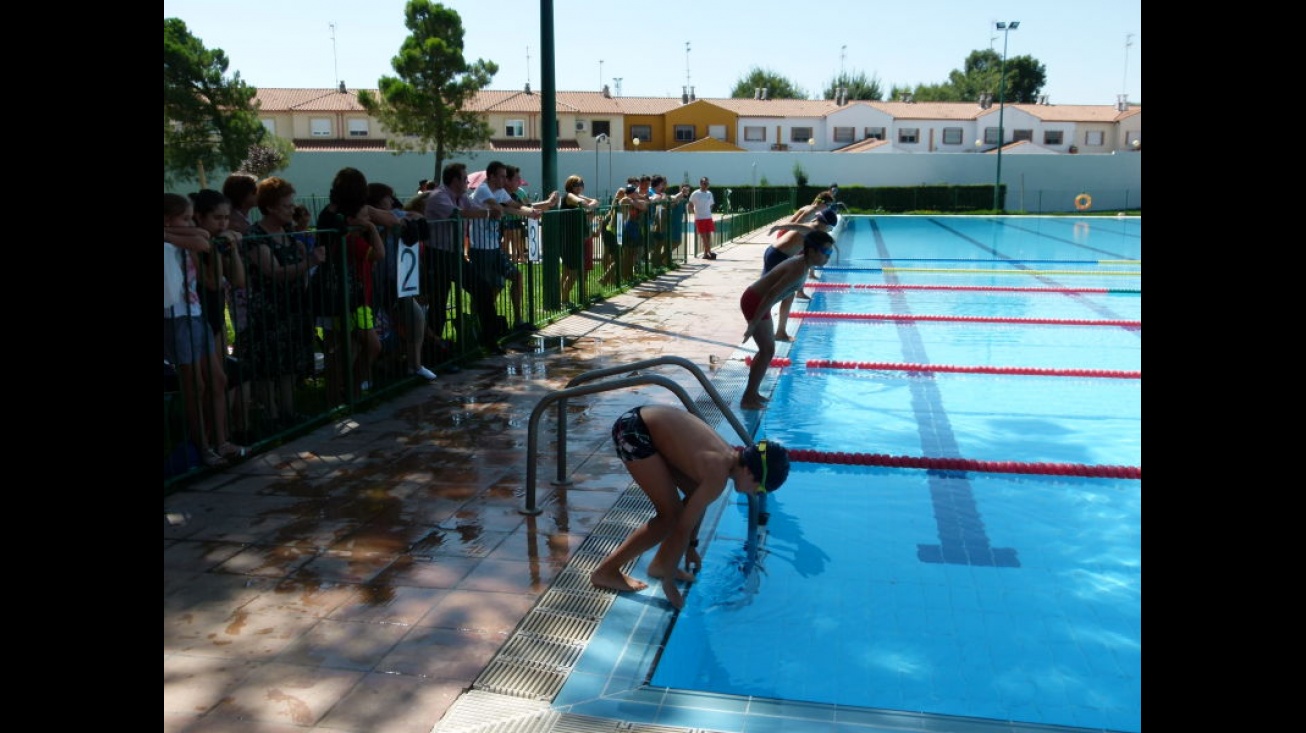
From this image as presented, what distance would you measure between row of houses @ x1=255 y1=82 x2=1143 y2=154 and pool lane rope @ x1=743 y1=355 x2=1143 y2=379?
64.5 metres

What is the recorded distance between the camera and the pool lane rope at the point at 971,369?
408 inches

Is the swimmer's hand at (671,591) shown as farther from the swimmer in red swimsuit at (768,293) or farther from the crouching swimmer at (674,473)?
the swimmer in red swimsuit at (768,293)

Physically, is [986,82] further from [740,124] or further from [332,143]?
[332,143]

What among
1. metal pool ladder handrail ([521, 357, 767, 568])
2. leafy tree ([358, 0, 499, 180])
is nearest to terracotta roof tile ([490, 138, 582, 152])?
leafy tree ([358, 0, 499, 180])

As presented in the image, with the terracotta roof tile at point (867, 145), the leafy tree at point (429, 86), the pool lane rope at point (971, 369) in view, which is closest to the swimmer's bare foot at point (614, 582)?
the pool lane rope at point (971, 369)

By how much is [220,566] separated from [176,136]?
45468 mm

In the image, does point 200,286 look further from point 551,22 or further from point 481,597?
point 551,22

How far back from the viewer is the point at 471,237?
1006cm

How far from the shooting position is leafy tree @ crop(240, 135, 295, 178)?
4612 cm

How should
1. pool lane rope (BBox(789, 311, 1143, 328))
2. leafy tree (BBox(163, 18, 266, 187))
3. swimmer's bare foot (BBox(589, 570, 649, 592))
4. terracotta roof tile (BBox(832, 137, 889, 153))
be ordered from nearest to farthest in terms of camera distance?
swimmer's bare foot (BBox(589, 570, 649, 592)) → pool lane rope (BBox(789, 311, 1143, 328)) → leafy tree (BBox(163, 18, 266, 187)) → terracotta roof tile (BBox(832, 137, 889, 153))

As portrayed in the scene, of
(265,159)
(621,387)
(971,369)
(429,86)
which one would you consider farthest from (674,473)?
(429,86)

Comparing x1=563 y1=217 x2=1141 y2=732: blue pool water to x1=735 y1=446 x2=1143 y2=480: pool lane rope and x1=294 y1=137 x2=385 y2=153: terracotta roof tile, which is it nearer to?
x1=735 y1=446 x2=1143 y2=480: pool lane rope
